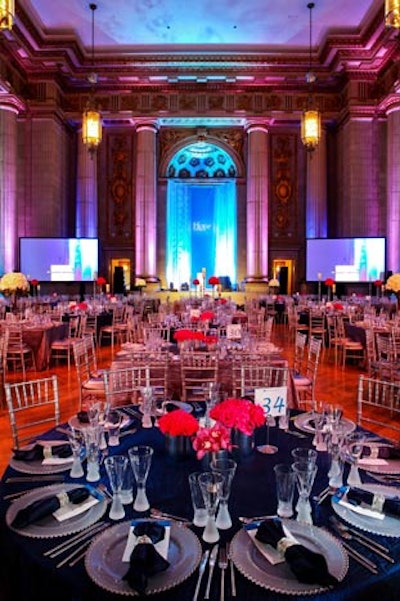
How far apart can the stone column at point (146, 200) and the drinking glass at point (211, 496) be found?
50.9ft

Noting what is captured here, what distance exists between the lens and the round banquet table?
1.25m

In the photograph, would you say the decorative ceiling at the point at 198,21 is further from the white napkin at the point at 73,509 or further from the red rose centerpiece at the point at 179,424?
the white napkin at the point at 73,509

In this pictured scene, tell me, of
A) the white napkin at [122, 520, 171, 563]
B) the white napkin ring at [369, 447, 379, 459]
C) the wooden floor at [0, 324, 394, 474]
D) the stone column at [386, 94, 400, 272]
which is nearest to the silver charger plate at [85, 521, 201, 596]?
the white napkin at [122, 520, 171, 563]

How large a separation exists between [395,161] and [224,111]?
6.11 meters

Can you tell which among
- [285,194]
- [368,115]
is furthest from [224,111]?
[368,115]

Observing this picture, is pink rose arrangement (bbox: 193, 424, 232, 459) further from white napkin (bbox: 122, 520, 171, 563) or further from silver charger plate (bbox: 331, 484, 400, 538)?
silver charger plate (bbox: 331, 484, 400, 538)

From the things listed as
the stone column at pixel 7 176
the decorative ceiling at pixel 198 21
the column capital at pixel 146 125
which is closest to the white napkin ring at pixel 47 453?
the stone column at pixel 7 176

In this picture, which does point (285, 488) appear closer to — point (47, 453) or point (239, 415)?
point (239, 415)

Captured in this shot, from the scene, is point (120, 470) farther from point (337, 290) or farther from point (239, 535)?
point (337, 290)

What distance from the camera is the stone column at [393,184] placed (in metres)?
14.4

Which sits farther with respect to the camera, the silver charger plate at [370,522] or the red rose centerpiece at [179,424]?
the red rose centerpiece at [179,424]

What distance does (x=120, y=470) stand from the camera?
161cm

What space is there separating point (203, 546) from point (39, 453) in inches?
39.8

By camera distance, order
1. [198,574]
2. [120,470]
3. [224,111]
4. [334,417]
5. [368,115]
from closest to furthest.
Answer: [198,574] → [120,470] → [334,417] → [368,115] → [224,111]
